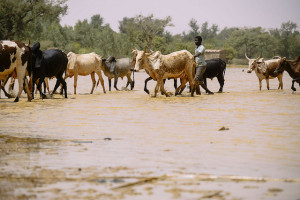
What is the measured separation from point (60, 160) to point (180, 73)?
1222 centimetres

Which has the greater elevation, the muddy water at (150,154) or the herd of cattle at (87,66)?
the herd of cattle at (87,66)

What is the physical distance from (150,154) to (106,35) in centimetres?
9435

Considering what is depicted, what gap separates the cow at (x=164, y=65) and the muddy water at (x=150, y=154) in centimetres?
472

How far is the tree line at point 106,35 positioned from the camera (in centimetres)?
5212

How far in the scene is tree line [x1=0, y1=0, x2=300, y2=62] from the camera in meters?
52.1

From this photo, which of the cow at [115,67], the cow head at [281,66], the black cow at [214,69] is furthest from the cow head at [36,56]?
A: the cow head at [281,66]

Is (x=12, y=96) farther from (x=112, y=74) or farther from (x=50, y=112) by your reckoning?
(x=112, y=74)

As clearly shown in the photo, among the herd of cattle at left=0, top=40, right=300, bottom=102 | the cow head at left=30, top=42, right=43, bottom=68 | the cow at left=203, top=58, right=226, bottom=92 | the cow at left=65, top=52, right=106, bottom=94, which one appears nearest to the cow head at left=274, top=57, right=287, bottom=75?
the herd of cattle at left=0, top=40, right=300, bottom=102

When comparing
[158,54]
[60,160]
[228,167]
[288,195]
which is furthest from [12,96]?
[288,195]

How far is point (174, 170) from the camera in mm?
5984

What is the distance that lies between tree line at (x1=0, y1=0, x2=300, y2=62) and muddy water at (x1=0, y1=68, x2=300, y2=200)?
59.5ft

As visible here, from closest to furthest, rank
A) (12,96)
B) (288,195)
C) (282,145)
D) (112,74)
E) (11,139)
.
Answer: (288,195), (282,145), (11,139), (12,96), (112,74)

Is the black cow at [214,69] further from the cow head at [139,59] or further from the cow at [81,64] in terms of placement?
the cow at [81,64]

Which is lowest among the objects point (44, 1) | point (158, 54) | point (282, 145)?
point (282, 145)
